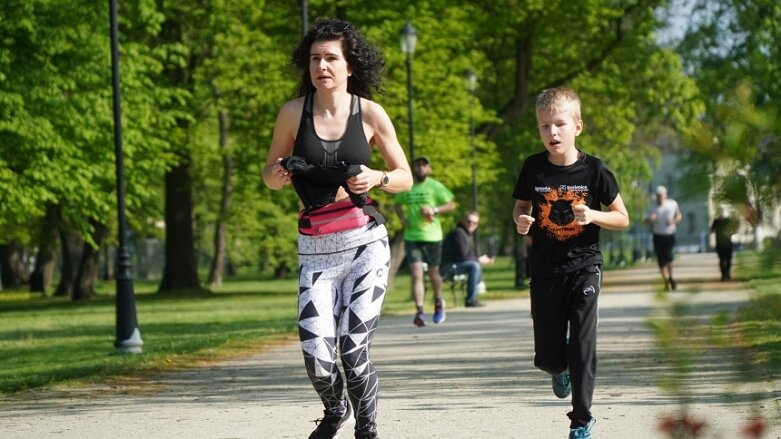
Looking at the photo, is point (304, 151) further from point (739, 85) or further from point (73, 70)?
point (73, 70)

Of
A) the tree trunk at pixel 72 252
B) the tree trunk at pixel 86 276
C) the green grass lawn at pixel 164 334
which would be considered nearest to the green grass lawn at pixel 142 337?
the green grass lawn at pixel 164 334

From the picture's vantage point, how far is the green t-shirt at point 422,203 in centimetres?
1780

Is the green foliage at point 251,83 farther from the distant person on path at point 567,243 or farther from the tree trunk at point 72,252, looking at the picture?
the distant person on path at point 567,243

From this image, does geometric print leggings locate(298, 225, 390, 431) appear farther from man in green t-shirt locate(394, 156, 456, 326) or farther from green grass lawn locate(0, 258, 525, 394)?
man in green t-shirt locate(394, 156, 456, 326)

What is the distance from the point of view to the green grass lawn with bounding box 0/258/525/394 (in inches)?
547

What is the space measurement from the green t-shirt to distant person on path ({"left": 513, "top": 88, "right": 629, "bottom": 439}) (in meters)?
10.3

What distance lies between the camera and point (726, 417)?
3668 mm

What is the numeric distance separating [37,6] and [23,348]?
8.96 metres

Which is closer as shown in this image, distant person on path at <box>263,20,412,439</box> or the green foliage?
distant person on path at <box>263,20,412,439</box>

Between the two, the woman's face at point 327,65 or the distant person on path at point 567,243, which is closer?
the woman's face at point 327,65

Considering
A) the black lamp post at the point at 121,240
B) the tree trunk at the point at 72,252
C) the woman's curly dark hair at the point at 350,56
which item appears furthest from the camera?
the tree trunk at the point at 72,252

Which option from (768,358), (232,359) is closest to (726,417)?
(768,358)

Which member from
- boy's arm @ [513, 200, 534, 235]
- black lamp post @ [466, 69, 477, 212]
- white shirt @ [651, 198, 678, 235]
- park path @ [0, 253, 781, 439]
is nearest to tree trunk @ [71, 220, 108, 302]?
black lamp post @ [466, 69, 477, 212]

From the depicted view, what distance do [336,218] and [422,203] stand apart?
436 inches
